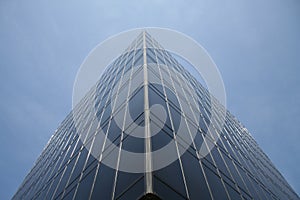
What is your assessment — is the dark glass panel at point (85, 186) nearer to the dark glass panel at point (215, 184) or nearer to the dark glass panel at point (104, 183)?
the dark glass panel at point (104, 183)

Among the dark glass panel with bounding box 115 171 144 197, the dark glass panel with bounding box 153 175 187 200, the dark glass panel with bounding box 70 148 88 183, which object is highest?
the dark glass panel with bounding box 70 148 88 183

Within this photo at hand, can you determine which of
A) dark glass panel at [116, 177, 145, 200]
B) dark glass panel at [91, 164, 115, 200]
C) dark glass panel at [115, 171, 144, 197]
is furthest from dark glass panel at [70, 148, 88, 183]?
dark glass panel at [116, 177, 145, 200]

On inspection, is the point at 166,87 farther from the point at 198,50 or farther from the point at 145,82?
the point at 198,50

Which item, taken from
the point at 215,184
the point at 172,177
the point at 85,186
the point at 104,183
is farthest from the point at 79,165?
the point at 215,184

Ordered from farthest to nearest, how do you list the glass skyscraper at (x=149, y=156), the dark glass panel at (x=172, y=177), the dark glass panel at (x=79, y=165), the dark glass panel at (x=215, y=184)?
the dark glass panel at (x=79, y=165) → the dark glass panel at (x=215, y=184) → the glass skyscraper at (x=149, y=156) → the dark glass panel at (x=172, y=177)

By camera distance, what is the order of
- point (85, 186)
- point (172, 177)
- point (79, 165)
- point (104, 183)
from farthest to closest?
point (79, 165) < point (85, 186) < point (104, 183) < point (172, 177)

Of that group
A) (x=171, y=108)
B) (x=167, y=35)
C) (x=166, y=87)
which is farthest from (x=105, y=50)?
(x=171, y=108)

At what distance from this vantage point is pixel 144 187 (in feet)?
25.8

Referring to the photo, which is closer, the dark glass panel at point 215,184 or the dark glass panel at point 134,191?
the dark glass panel at point 134,191

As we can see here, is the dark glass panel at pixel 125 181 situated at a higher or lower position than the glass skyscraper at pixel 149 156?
lower

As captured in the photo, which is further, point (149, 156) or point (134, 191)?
point (149, 156)

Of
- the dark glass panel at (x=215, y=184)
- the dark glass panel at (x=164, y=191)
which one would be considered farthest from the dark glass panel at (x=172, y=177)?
the dark glass panel at (x=215, y=184)

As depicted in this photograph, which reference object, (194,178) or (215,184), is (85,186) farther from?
(215,184)

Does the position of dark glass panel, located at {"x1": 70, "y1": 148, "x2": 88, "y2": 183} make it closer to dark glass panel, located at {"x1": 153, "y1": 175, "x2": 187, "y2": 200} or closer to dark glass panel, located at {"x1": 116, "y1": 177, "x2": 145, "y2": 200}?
dark glass panel, located at {"x1": 116, "y1": 177, "x2": 145, "y2": 200}
